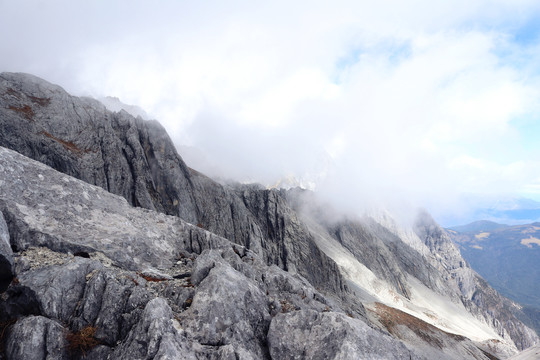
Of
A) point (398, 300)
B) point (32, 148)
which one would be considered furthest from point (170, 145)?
point (398, 300)

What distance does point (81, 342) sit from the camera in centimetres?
1062

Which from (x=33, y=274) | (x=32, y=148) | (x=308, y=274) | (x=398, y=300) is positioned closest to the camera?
(x=33, y=274)

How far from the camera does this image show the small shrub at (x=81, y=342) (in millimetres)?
10570

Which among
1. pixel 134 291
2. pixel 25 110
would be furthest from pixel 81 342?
pixel 25 110

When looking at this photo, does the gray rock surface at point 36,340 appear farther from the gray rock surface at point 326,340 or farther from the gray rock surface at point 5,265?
the gray rock surface at point 326,340

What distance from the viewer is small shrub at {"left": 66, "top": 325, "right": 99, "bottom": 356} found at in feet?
34.7

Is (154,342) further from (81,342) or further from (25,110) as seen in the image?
(25,110)

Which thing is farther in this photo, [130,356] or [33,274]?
[33,274]

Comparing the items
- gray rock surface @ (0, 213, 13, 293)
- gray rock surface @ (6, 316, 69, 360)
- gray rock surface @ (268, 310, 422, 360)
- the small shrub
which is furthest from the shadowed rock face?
gray rock surface @ (268, 310, 422, 360)

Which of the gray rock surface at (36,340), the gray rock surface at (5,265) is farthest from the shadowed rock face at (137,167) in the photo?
the gray rock surface at (36,340)

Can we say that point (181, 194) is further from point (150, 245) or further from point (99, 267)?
point (99, 267)

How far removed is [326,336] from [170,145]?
239ft

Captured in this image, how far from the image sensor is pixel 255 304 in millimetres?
13617

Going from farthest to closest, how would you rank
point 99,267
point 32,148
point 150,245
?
point 32,148 < point 150,245 < point 99,267
